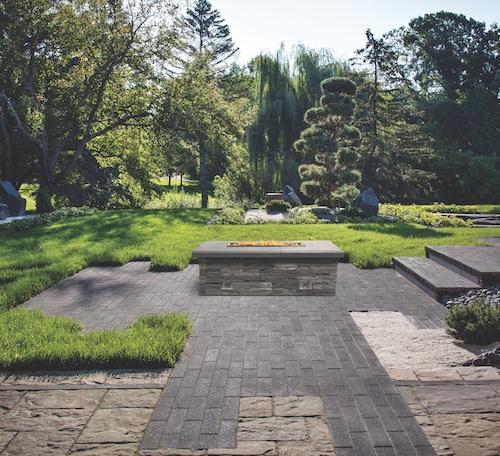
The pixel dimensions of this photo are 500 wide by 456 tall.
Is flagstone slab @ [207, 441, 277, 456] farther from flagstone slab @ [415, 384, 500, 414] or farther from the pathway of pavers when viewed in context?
flagstone slab @ [415, 384, 500, 414]

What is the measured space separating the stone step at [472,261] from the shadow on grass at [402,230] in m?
3.38

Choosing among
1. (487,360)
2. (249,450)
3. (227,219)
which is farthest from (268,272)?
(227,219)

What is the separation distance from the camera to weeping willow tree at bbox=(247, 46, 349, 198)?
2578 centimetres

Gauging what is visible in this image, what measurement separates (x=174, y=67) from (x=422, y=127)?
19.8 meters

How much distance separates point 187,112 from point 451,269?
15.9 metres

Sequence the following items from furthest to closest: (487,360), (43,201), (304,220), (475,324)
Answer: (43,201)
(304,220)
(475,324)
(487,360)

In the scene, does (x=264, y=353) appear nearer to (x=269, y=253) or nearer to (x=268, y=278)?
(x=268, y=278)

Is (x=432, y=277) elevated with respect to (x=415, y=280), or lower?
elevated

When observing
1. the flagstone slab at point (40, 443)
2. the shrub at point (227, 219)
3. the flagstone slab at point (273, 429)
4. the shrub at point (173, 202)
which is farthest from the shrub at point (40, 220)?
the flagstone slab at point (273, 429)

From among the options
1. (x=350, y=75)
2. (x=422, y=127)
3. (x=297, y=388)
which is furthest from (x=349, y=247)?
(x=422, y=127)

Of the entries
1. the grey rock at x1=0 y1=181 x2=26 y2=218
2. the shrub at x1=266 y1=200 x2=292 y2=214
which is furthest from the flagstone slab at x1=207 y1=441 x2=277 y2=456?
the grey rock at x1=0 y1=181 x2=26 y2=218

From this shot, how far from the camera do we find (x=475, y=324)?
5.18 meters

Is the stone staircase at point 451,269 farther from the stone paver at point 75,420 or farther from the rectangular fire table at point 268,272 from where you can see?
the stone paver at point 75,420

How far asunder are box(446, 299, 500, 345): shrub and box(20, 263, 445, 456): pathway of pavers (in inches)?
23.4
